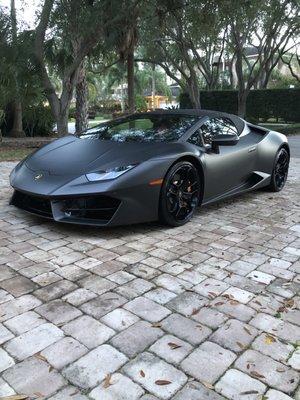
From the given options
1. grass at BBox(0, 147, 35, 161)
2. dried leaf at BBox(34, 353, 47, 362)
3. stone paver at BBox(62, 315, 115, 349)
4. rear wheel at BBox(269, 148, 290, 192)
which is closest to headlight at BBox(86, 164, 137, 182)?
stone paver at BBox(62, 315, 115, 349)

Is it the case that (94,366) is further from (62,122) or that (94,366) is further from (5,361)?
(62,122)

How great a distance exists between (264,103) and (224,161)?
21441 mm

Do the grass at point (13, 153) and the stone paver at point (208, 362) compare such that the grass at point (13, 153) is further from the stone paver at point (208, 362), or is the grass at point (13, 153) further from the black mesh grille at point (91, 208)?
the stone paver at point (208, 362)

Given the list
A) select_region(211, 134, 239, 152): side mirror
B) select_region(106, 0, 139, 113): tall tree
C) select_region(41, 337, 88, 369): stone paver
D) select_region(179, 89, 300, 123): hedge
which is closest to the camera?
select_region(41, 337, 88, 369): stone paver

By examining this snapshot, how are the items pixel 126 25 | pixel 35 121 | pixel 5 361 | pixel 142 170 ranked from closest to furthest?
1. pixel 5 361
2. pixel 142 170
3. pixel 126 25
4. pixel 35 121

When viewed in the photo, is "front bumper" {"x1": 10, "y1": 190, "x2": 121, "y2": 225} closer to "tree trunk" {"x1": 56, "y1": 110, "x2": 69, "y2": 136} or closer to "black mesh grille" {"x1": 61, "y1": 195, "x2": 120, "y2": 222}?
"black mesh grille" {"x1": 61, "y1": 195, "x2": 120, "y2": 222}

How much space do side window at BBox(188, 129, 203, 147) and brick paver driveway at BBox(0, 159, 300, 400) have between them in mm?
930

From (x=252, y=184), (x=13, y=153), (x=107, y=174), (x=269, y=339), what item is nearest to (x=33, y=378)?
(x=269, y=339)

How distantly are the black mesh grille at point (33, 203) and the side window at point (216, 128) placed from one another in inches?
70.7

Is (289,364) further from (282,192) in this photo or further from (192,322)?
(282,192)

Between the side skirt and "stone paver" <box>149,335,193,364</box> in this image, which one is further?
the side skirt

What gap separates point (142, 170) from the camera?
380cm

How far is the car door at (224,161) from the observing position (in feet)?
14.8

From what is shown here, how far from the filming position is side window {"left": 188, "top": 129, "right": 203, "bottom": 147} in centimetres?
442
